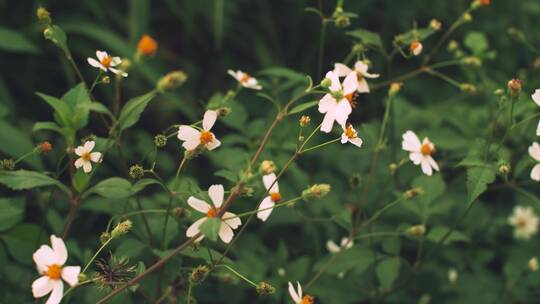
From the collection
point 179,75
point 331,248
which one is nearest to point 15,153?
point 331,248

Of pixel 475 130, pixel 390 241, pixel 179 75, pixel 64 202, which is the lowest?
pixel 64 202

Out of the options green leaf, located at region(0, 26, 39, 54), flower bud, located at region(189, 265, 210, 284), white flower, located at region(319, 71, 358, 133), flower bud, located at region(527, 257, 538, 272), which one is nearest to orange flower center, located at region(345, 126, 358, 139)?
white flower, located at region(319, 71, 358, 133)

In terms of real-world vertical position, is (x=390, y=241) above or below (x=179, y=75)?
below

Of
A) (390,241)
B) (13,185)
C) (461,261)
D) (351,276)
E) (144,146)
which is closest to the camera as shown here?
(13,185)

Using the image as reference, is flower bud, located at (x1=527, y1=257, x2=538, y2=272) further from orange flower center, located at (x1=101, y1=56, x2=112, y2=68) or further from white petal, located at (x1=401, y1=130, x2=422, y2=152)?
orange flower center, located at (x1=101, y1=56, x2=112, y2=68)

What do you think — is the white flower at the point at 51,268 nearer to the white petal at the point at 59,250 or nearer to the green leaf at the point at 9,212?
the white petal at the point at 59,250

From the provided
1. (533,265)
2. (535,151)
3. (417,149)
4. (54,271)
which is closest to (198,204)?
(54,271)

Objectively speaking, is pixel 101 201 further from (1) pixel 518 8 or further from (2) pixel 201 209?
(1) pixel 518 8
